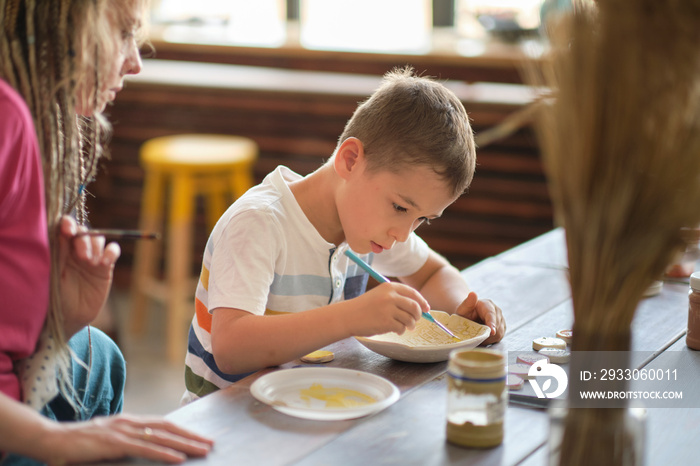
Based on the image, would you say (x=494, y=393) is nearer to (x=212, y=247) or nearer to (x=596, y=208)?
(x=596, y=208)

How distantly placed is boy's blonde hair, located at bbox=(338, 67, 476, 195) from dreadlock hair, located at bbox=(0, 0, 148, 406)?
18.9 inches

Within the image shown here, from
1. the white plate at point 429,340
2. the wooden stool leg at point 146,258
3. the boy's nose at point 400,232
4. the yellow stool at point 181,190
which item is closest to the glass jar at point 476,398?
the white plate at point 429,340

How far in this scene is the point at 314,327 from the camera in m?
1.19

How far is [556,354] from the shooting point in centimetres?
125

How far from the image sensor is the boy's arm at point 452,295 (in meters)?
1.38

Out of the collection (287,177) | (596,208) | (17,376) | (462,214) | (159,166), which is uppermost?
(596,208)

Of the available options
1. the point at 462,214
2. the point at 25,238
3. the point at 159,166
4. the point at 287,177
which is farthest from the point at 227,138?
the point at 25,238

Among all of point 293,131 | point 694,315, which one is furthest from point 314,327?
point 293,131

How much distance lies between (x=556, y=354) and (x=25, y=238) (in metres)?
0.79

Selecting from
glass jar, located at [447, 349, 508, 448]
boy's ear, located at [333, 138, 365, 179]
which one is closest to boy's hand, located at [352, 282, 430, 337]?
glass jar, located at [447, 349, 508, 448]

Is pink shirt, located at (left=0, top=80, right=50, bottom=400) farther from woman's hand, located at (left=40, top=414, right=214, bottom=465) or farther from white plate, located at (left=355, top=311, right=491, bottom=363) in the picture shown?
white plate, located at (left=355, top=311, right=491, bottom=363)

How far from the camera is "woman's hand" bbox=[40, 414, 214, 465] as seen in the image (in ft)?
2.81

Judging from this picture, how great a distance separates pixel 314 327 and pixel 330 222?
34 centimetres

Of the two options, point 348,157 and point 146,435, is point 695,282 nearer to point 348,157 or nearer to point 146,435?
point 348,157
